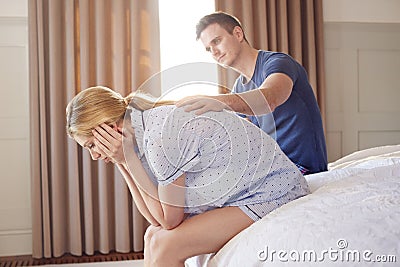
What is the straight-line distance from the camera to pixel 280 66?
1.87m

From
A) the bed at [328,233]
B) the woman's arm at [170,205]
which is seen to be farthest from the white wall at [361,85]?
the woman's arm at [170,205]

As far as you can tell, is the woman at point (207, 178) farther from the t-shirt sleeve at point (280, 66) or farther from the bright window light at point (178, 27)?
the bright window light at point (178, 27)

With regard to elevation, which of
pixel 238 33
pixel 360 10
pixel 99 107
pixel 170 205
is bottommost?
pixel 170 205

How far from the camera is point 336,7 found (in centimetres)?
377

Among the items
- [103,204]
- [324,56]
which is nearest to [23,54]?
[103,204]

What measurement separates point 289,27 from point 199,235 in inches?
105

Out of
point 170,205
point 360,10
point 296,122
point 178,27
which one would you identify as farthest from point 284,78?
point 360,10

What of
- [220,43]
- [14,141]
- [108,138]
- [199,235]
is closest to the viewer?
[199,235]

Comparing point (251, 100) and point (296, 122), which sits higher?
point (251, 100)

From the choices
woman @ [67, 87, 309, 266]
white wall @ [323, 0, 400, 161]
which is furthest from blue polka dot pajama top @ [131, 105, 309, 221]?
white wall @ [323, 0, 400, 161]

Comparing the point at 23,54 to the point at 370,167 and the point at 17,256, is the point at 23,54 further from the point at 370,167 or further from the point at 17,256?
the point at 370,167

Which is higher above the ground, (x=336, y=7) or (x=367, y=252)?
(x=336, y=7)

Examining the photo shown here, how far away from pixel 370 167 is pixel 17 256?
2537 mm

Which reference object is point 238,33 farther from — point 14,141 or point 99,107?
point 14,141
